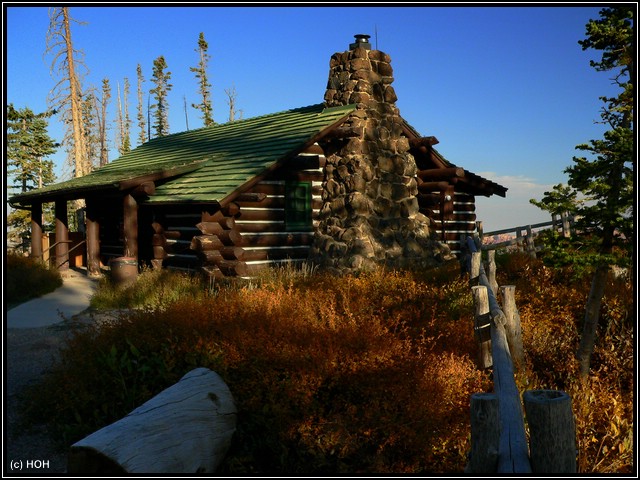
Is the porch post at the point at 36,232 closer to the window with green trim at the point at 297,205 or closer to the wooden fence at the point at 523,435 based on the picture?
the window with green trim at the point at 297,205

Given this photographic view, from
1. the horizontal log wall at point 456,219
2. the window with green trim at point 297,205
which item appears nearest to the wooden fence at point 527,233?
the horizontal log wall at point 456,219

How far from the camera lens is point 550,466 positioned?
2.65 meters

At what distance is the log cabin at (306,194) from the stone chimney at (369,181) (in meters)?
0.03

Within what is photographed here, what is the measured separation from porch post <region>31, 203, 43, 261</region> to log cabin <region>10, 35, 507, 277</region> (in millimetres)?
3217

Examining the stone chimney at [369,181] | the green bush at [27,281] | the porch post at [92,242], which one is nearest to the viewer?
the green bush at [27,281]

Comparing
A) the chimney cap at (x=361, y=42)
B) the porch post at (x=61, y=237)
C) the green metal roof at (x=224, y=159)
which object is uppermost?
the chimney cap at (x=361, y=42)

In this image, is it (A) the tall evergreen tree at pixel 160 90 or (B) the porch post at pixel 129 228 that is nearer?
(B) the porch post at pixel 129 228

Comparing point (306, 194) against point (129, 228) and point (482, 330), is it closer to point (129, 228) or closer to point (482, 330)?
point (129, 228)

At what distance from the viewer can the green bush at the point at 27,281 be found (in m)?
14.5

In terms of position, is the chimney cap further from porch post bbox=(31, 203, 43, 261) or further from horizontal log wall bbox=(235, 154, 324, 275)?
porch post bbox=(31, 203, 43, 261)

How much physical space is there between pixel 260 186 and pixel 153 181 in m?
3.48

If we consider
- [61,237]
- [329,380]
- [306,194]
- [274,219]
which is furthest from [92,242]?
[329,380]
